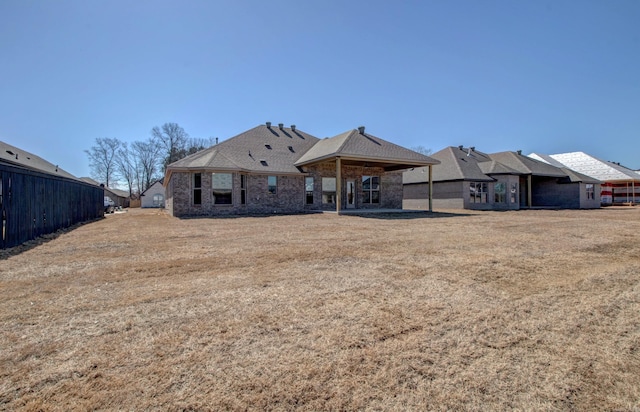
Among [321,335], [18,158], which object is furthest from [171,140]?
[321,335]

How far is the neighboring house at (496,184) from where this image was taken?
24.7m

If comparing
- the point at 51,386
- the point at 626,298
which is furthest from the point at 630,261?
the point at 51,386

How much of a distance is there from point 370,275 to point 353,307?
1.37 metres

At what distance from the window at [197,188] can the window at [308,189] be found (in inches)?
254

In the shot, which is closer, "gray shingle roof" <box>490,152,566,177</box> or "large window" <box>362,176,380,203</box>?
"large window" <box>362,176,380,203</box>

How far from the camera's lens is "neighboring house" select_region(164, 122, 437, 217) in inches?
704

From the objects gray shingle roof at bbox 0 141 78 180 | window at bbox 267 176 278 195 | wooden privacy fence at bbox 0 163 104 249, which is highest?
gray shingle roof at bbox 0 141 78 180

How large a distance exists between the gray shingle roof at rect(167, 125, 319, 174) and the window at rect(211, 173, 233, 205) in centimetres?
71

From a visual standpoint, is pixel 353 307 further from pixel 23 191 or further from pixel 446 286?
pixel 23 191

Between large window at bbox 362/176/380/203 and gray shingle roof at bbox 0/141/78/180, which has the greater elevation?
gray shingle roof at bbox 0/141/78/180

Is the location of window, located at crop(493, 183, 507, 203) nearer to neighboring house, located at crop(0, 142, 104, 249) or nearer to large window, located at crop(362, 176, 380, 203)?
large window, located at crop(362, 176, 380, 203)

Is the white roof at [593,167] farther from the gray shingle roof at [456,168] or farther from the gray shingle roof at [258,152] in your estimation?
the gray shingle roof at [258,152]

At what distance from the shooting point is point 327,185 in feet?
69.9

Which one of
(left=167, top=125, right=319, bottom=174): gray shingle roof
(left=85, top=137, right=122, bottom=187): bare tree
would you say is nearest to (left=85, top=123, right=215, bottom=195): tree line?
(left=85, top=137, right=122, bottom=187): bare tree
